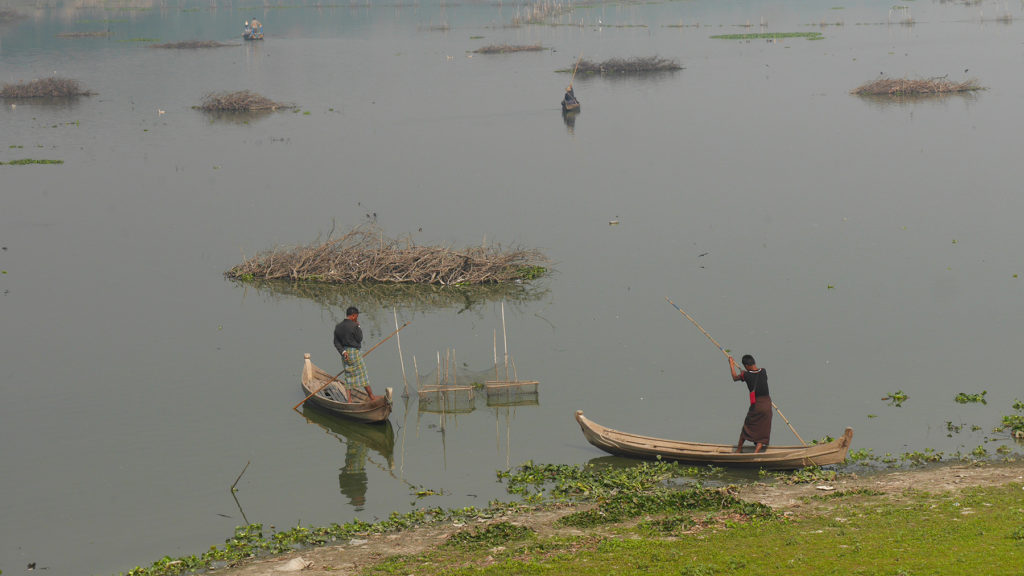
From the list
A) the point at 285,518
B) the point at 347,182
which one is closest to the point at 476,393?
the point at 285,518

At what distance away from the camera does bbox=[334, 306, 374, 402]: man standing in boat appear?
18469mm

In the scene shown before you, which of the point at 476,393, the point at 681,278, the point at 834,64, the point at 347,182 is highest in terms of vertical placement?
the point at 834,64

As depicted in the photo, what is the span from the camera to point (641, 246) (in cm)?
3012

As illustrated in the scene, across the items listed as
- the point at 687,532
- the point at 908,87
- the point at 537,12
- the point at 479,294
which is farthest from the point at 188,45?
the point at 687,532

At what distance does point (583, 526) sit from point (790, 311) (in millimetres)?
12032

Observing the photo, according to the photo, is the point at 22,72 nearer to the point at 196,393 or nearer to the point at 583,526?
the point at 196,393

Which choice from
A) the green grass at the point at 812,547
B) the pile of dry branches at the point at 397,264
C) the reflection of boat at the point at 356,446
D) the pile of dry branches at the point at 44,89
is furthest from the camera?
the pile of dry branches at the point at 44,89

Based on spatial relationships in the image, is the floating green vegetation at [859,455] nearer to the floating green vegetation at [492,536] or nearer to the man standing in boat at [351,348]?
the floating green vegetation at [492,536]

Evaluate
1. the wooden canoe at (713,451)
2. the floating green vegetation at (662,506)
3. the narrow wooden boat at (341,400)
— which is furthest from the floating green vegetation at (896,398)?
the narrow wooden boat at (341,400)

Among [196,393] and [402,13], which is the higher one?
[402,13]

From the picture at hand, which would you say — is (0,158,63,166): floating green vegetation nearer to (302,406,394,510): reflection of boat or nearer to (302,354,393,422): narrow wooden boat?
(302,354,393,422): narrow wooden boat

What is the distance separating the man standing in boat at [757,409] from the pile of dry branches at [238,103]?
151 ft

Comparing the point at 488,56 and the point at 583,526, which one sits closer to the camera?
the point at 583,526

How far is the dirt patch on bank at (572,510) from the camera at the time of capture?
1327 centimetres
